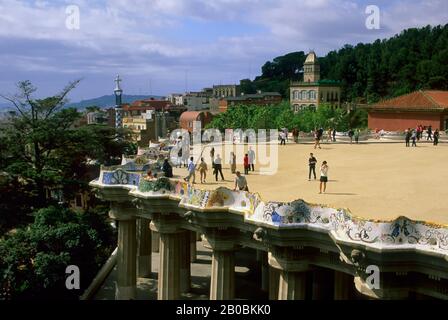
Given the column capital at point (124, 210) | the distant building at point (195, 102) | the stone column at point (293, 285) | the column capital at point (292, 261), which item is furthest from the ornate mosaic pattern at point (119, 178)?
the distant building at point (195, 102)

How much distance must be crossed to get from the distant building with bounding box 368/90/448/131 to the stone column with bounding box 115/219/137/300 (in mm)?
39176

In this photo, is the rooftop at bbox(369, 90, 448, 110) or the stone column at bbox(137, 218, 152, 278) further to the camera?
the rooftop at bbox(369, 90, 448, 110)

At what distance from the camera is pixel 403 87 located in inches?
4213

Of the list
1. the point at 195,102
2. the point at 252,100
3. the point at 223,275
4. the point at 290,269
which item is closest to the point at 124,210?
the point at 223,275

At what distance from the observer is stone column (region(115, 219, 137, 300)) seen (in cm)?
2583

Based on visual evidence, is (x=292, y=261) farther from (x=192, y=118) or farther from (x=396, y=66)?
(x=396, y=66)

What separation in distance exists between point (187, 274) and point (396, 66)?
99244mm

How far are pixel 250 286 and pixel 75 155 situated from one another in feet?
46.8

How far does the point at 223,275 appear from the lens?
20.3m

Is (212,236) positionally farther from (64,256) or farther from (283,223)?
(64,256)

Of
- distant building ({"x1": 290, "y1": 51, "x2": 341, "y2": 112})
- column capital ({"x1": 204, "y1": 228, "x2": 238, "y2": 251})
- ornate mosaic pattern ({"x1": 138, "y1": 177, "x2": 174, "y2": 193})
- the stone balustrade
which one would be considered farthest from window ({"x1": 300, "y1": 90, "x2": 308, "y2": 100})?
column capital ({"x1": 204, "y1": 228, "x2": 238, "y2": 251})

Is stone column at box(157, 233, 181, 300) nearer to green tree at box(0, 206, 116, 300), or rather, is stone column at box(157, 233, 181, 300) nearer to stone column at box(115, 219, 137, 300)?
stone column at box(115, 219, 137, 300)

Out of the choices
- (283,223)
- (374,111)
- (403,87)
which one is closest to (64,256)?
(283,223)

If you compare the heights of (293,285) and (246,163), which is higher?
(246,163)
